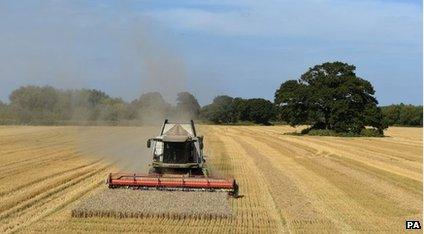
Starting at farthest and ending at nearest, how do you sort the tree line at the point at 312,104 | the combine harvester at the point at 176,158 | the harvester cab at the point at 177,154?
the tree line at the point at 312,104 < the harvester cab at the point at 177,154 < the combine harvester at the point at 176,158

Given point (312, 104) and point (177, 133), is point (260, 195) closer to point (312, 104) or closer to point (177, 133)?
point (177, 133)

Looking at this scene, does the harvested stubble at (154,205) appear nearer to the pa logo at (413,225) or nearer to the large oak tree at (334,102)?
the pa logo at (413,225)

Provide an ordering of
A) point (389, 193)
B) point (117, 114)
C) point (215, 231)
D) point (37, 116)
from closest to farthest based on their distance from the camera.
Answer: point (215, 231), point (389, 193), point (117, 114), point (37, 116)

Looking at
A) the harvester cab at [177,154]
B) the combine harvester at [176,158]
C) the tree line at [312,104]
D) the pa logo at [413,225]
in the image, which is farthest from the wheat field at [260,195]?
the tree line at [312,104]

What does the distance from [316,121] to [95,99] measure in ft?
→ 87.8

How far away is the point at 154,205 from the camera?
17109 mm

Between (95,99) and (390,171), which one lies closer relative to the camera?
(390,171)

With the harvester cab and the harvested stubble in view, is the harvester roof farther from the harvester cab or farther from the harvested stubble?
the harvested stubble

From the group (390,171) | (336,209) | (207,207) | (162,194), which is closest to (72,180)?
(162,194)

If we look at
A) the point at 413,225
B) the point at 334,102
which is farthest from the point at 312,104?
the point at 413,225

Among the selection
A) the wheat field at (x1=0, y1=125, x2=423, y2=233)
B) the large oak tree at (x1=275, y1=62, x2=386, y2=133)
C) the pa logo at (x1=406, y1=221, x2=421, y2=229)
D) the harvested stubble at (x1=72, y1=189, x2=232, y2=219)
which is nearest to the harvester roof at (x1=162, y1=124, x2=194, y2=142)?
the wheat field at (x1=0, y1=125, x2=423, y2=233)

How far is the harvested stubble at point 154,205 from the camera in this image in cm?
1600

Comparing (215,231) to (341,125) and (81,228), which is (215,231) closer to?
(81,228)

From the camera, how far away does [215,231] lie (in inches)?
567
